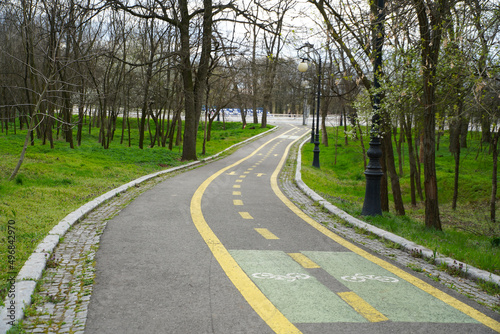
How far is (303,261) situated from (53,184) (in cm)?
873

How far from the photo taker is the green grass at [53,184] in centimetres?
621

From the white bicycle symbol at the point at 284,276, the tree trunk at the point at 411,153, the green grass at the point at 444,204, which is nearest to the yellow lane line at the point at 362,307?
the white bicycle symbol at the point at 284,276

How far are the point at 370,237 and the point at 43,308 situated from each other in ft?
17.3

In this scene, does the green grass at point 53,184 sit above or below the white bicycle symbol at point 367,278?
above

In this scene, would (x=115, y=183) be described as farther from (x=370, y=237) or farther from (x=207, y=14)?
(x=207, y=14)

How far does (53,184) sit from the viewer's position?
38.1 feet

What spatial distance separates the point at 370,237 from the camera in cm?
724

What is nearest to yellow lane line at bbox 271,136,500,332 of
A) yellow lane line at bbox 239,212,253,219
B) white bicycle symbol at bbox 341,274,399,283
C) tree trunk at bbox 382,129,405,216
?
white bicycle symbol at bbox 341,274,399,283

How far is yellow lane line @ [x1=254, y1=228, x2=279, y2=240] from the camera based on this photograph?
22.9 feet

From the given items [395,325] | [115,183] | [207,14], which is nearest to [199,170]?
[115,183]

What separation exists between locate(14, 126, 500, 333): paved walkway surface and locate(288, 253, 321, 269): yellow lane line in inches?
0.6

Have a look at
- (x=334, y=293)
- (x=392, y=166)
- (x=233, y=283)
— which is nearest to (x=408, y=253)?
(x=334, y=293)

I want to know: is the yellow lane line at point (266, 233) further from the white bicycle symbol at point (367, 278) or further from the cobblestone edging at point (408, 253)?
the white bicycle symbol at point (367, 278)

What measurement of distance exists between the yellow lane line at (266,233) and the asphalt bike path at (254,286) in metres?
0.02
